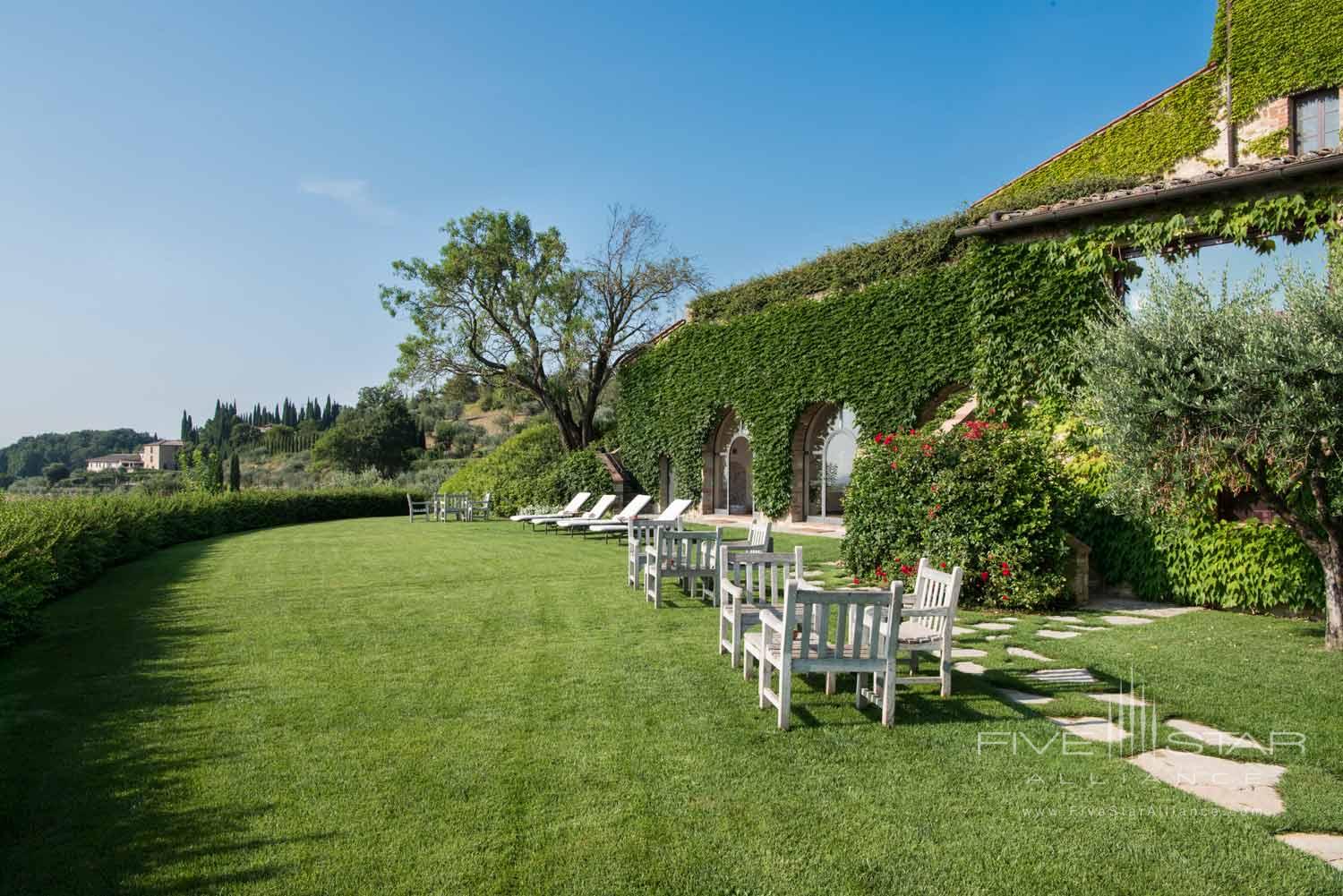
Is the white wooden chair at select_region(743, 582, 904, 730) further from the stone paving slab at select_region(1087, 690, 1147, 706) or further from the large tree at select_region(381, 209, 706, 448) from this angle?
the large tree at select_region(381, 209, 706, 448)

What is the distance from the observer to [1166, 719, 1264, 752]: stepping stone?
3.82 m

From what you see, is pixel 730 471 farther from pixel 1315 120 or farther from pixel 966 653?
pixel 966 653

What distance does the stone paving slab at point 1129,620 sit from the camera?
691cm

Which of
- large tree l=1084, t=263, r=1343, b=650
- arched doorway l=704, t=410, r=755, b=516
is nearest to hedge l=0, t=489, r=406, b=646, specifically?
large tree l=1084, t=263, r=1343, b=650

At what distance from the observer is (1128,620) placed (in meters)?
7.07

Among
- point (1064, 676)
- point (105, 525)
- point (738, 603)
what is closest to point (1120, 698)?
point (1064, 676)

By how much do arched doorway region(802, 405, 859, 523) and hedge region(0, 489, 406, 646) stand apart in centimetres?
1312

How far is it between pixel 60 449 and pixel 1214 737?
84.2 m

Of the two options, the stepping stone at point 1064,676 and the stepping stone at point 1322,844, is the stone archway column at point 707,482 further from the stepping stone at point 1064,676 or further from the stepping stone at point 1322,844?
the stepping stone at point 1322,844

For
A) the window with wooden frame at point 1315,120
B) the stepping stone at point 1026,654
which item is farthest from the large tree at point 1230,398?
the window with wooden frame at point 1315,120

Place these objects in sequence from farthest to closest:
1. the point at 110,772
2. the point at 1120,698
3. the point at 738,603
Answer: the point at 738,603, the point at 1120,698, the point at 110,772

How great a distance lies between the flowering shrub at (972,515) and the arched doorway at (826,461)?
8133mm

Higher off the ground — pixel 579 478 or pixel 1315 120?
pixel 1315 120

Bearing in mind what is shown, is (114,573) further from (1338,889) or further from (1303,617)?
(1303,617)
